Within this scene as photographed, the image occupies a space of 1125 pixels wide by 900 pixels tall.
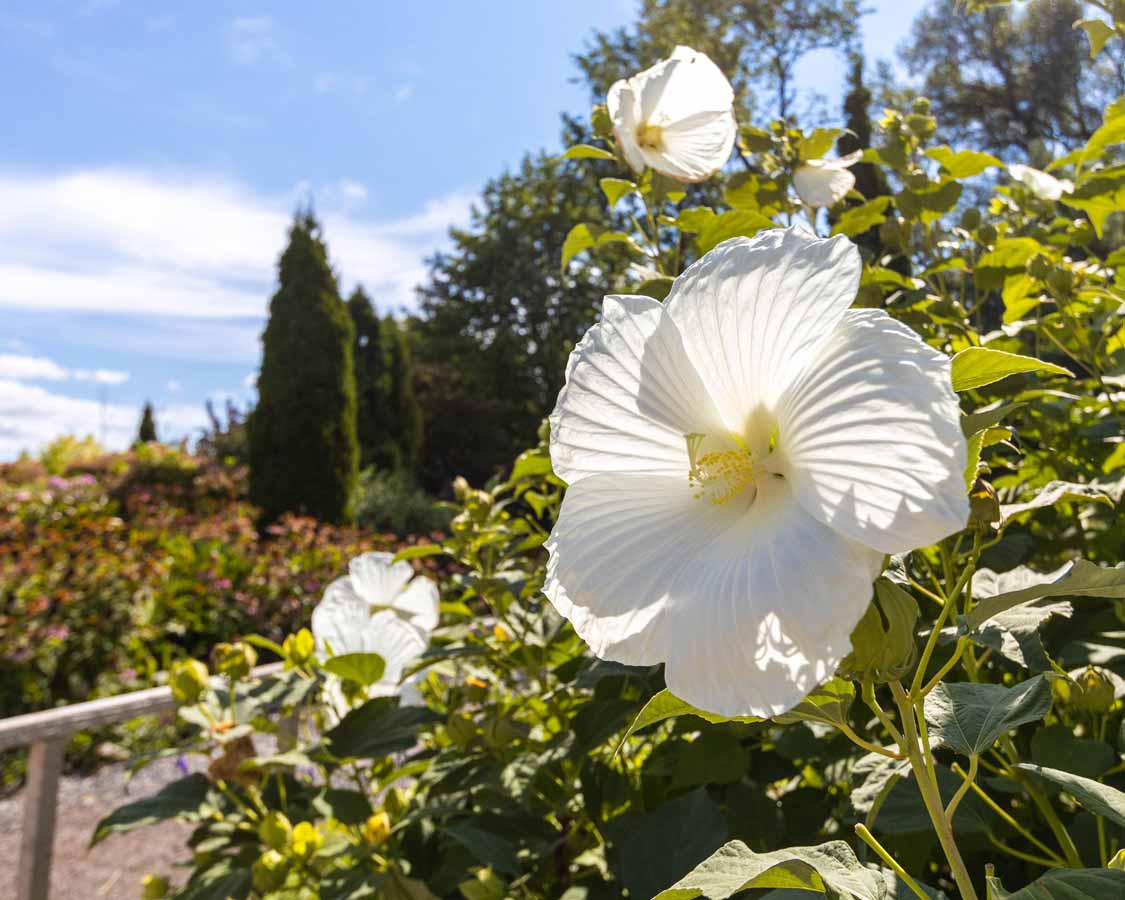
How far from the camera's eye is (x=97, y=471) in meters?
8.66

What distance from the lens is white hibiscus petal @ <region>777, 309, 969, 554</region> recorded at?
38 centimetres

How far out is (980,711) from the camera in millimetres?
554

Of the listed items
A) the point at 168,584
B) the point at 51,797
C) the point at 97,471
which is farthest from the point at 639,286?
the point at 97,471

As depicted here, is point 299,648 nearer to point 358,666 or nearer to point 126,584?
point 358,666

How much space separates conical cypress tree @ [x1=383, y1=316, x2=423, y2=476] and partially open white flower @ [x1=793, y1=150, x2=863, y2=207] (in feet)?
33.9

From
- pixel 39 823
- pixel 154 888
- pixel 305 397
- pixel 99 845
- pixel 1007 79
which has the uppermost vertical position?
pixel 1007 79

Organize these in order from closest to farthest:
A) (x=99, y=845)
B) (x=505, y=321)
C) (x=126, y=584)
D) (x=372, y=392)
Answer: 1. (x=99, y=845)
2. (x=126, y=584)
3. (x=372, y=392)
4. (x=505, y=321)

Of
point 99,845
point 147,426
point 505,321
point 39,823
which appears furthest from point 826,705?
point 147,426

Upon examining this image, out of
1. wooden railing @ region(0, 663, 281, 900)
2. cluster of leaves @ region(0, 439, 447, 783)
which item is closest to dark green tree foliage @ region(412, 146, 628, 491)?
cluster of leaves @ region(0, 439, 447, 783)

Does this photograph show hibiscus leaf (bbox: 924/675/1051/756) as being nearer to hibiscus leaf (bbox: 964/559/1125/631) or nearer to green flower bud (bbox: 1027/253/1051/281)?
hibiscus leaf (bbox: 964/559/1125/631)

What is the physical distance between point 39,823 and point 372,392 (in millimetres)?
9838

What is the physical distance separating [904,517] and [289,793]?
121cm

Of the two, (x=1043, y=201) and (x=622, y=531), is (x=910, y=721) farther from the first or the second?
(x=1043, y=201)

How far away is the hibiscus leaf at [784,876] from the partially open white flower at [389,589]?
94cm
